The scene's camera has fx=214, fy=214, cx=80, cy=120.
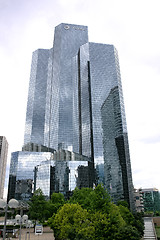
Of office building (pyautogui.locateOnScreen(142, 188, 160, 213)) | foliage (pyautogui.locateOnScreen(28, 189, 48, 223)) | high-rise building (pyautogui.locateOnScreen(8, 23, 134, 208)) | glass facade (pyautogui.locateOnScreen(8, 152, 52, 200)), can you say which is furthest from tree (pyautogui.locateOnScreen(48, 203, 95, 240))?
office building (pyautogui.locateOnScreen(142, 188, 160, 213))

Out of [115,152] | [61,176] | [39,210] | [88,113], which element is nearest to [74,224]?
[39,210]

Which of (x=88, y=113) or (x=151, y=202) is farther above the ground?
(x=88, y=113)

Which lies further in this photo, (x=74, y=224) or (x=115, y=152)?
(x=115, y=152)

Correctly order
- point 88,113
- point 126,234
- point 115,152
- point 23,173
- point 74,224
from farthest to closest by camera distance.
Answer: point 88,113 → point 115,152 → point 23,173 → point 74,224 → point 126,234

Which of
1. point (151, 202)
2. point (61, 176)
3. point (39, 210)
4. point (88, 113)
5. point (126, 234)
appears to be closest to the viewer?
point (126, 234)

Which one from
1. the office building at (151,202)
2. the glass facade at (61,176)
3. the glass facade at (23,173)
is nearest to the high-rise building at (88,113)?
the glass facade at (61,176)

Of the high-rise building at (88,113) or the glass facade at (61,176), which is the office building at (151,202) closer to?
the high-rise building at (88,113)

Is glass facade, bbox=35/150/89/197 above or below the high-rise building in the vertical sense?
below

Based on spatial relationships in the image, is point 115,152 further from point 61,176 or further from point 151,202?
point 151,202

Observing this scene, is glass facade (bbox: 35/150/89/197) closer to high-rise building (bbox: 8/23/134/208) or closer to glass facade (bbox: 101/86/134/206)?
high-rise building (bbox: 8/23/134/208)

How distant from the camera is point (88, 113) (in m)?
167

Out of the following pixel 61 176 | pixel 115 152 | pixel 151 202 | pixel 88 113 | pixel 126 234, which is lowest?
pixel 151 202

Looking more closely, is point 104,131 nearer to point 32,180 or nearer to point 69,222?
point 32,180

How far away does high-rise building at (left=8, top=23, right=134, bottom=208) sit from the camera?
146750 mm
